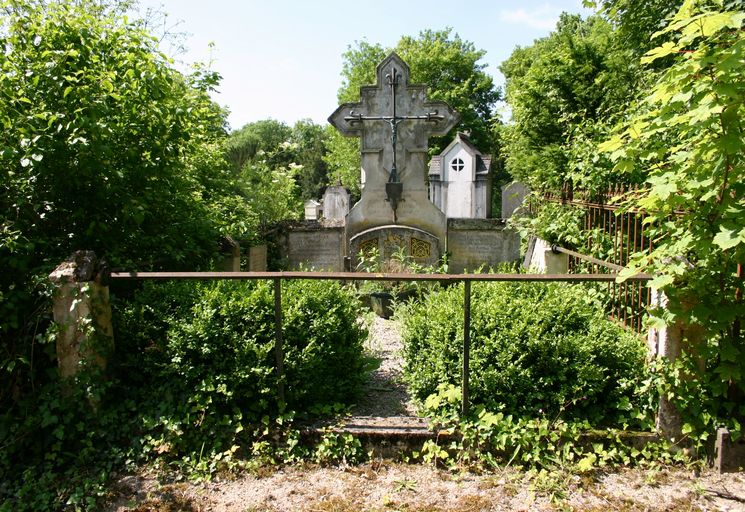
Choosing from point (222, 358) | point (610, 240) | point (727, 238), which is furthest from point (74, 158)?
point (610, 240)

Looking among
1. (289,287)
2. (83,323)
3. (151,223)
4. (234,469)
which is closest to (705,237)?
(289,287)

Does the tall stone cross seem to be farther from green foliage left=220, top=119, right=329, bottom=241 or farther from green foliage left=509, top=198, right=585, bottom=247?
green foliage left=509, top=198, right=585, bottom=247

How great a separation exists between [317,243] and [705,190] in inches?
278

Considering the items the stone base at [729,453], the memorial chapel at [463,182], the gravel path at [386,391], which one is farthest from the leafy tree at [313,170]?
the stone base at [729,453]

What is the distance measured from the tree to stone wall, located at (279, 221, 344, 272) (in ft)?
69.6

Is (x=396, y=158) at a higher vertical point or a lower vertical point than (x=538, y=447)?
higher

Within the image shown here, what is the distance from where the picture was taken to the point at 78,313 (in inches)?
129

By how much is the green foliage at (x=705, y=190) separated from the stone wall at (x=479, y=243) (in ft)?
19.0

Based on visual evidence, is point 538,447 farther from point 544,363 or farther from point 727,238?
point 727,238

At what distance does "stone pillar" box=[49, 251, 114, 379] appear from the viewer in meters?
3.25

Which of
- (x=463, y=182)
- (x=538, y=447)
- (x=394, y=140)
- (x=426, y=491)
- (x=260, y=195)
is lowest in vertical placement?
(x=426, y=491)

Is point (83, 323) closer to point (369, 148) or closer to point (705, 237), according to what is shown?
point (705, 237)

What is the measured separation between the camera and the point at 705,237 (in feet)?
9.08

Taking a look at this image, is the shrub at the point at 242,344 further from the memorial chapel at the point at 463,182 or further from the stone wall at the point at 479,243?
the memorial chapel at the point at 463,182
